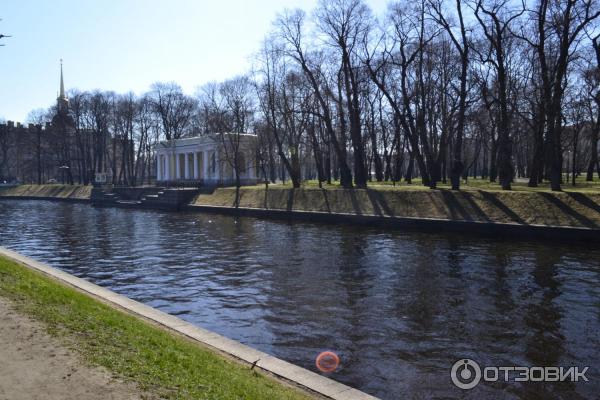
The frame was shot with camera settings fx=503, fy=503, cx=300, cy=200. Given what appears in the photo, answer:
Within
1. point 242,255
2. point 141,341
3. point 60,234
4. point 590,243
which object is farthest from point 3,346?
point 60,234

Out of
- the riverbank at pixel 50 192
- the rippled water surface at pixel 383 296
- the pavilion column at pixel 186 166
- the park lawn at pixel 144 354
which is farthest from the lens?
the riverbank at pixel 50 192

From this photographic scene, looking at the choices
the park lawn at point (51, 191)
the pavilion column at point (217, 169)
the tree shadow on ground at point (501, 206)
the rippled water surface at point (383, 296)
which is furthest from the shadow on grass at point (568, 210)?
the park lawn at point (51, 191)

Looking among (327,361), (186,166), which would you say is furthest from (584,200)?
(186,166)

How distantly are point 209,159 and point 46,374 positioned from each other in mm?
60674

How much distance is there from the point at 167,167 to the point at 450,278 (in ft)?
206

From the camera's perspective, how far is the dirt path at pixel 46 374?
5.06 metres

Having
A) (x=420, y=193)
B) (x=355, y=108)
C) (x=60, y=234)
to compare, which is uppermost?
(x=355, y=108)

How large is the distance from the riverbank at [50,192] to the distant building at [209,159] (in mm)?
10685

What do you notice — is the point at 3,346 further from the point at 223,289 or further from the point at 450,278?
the point at 450,278

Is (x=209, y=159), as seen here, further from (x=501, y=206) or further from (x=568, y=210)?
(x=568, y=210)

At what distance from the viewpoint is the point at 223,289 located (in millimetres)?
13797

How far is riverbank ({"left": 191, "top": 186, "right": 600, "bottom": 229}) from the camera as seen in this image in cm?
2461

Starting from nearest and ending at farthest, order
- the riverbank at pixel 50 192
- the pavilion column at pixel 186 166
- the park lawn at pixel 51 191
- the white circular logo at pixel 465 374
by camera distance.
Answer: the white circular logo at pixel 465 374 < the pavilion column at pixel 186 166 < the riverbank at pixel 50 192 < the park lawn at pixel 51 191

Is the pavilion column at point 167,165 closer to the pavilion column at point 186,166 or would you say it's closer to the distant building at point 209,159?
the distant building at point 209,159
